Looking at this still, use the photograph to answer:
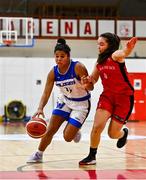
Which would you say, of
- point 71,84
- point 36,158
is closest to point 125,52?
point 71,84

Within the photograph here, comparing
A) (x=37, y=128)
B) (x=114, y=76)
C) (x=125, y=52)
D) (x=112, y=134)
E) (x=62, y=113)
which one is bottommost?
(x=112, y=134)

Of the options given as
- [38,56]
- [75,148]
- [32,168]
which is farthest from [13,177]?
[38,56]

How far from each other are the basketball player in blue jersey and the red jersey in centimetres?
38

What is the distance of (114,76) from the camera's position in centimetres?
708

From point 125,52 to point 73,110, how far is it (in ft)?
4.61

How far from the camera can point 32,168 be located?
22.3 ft

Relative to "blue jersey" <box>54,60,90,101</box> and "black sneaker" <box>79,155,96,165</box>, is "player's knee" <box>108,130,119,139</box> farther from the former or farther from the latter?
"blue jersey" <box>54,60,90,101</box>

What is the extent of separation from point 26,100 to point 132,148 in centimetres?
1394

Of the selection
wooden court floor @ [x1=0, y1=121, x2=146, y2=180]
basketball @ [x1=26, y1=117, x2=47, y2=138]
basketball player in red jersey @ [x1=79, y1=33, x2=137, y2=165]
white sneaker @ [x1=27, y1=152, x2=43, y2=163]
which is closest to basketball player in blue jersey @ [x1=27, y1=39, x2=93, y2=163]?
white sneaker @ [x1=27, y1=152, x2=43, y2=163]

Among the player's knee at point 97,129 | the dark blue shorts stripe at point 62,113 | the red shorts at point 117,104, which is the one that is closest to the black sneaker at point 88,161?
the player's knee at point 97,129

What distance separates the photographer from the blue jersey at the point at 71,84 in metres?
7.46

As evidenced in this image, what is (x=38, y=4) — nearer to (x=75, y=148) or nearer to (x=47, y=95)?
(x=75, y=148)

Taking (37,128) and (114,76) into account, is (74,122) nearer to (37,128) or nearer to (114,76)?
(37,128)

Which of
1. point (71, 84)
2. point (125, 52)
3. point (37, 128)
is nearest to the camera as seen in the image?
point (125, 52)
